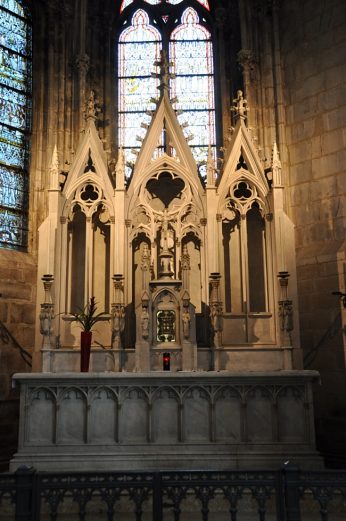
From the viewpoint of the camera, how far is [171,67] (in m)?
12.4

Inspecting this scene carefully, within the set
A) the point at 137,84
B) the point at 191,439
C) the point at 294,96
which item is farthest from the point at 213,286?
the point at 137,84

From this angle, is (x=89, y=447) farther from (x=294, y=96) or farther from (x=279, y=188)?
(x=294, y=96)

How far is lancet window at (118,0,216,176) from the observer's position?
1230 cm

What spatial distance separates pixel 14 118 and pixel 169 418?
6664 mm

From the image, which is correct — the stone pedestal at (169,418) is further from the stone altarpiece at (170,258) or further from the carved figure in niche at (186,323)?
the carved figure in niche at (186,323)

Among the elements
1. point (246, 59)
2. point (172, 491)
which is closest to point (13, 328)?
point (172, 491)

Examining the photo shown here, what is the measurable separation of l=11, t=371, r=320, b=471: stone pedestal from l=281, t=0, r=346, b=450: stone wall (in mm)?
2393

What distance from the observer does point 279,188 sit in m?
9.62

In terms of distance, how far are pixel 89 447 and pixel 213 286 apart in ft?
9.62

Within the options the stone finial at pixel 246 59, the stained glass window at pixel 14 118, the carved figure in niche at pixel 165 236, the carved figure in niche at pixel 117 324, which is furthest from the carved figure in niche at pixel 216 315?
the stone finial at pixel 246 59

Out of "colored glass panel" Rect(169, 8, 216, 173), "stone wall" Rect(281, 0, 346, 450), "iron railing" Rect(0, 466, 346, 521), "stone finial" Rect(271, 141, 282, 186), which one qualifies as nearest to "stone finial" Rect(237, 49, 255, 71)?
"stone wall" Rect(281, 0, 346, 450)

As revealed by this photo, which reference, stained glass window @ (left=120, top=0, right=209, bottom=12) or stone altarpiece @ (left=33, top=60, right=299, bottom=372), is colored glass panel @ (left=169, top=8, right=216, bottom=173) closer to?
stained glass window @ (left=120, top=0, right=209, bottom=12)

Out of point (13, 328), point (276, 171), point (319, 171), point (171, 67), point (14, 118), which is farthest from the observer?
point (171, 67)

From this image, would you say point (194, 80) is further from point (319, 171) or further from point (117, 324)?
Result: point (117, 324)
